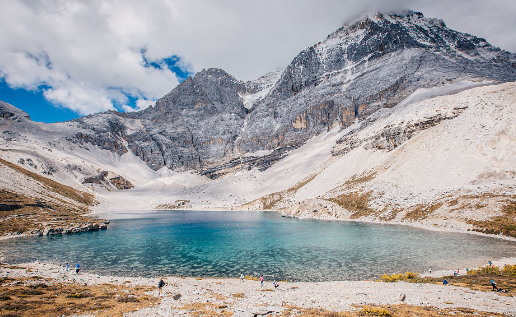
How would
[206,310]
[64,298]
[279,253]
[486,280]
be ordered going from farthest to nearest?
[279,253], [486,280], [64,298], [206,310]

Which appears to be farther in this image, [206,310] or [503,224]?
[503,224]

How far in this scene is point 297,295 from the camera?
65.6 ft

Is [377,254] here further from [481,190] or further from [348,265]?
[481,190]

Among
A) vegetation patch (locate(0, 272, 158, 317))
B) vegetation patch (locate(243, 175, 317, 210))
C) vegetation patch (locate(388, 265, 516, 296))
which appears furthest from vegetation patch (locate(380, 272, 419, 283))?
vegetation patch (locate(243, 175, 317, 210))

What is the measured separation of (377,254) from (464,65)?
20946 cm

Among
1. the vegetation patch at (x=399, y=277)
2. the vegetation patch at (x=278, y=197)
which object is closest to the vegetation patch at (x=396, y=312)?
the vegetation patch at (x=399, y=277)

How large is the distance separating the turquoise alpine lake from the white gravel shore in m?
5.02

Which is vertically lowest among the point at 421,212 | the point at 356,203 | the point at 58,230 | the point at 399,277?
the point at 399,277

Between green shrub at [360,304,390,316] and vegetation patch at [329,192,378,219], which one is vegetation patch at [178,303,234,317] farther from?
vegetation patch at [329,192,378,219]

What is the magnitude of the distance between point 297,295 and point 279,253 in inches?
797

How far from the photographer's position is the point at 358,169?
109500 millimetres

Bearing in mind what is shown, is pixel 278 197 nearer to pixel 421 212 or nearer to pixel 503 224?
pixel 421 212

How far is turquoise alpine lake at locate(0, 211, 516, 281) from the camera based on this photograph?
30594 mm

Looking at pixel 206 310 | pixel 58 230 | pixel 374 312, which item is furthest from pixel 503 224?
pixel 58 230
